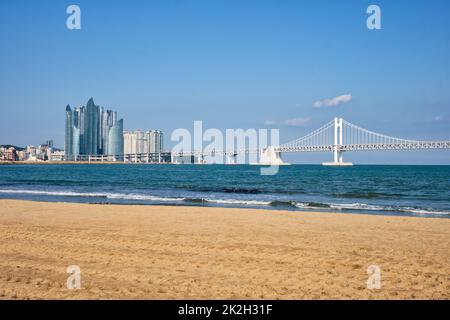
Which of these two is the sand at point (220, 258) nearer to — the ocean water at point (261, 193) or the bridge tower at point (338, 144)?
the ocean water at point (261, 193)

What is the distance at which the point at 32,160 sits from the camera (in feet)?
654

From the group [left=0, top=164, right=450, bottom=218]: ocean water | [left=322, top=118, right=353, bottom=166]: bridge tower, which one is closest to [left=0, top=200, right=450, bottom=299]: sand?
[left=0, top=164, right=450, bottom=218]: ocean water

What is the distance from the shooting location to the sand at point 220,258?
5.51m

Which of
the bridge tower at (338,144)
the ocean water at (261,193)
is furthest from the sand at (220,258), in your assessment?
the bridge tower at (338,144)

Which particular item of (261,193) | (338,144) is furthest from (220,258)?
(338,144)

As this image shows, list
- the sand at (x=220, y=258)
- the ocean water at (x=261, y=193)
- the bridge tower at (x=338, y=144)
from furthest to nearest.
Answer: the bridge tower at (x=338, y=144)
the ocean water at (x=261, y=193)
the sand at (x=220, y=258)
